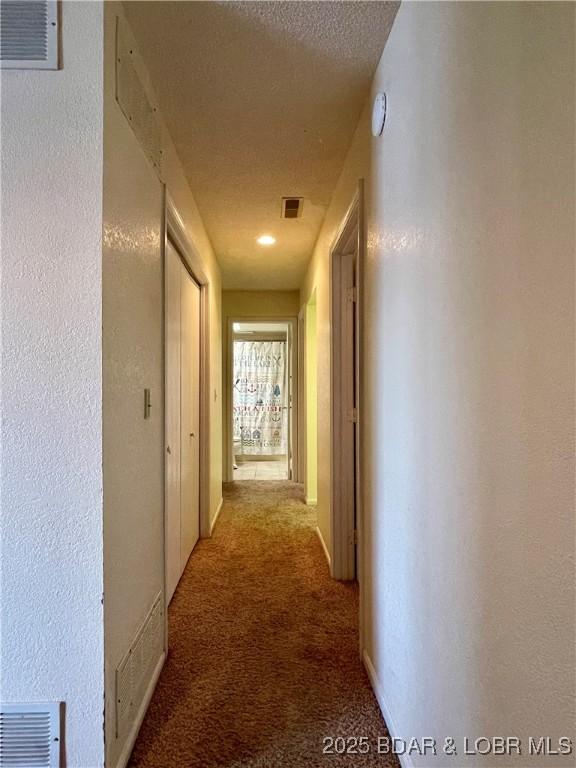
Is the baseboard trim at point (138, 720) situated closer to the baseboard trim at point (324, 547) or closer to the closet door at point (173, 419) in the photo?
the closet door at point (173, 419)

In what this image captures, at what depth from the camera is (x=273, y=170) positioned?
2375 mm

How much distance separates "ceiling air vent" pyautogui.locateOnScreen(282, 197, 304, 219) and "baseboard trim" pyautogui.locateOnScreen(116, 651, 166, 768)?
2.64 m

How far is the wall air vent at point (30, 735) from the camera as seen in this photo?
3.89 feet

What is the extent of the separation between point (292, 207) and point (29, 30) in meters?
1.86

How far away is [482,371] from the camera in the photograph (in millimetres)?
857

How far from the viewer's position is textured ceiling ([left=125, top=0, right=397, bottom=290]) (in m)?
1.38

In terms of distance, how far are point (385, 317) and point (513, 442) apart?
818 millimetres

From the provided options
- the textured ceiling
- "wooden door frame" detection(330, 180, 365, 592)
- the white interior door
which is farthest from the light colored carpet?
the textured ceiling

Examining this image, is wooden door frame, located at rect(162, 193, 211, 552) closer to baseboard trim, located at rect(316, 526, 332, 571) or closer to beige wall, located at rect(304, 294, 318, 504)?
baseboard trim, located at rect(316, 526, 332, 571)

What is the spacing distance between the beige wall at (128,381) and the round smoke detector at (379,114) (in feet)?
2.89

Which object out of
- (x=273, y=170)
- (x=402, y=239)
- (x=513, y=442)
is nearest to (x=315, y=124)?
(x=273, y=170)

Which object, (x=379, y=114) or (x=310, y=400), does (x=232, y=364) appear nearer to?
(x=310, y=400)

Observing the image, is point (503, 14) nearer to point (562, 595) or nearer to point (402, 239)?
point (402, 239)

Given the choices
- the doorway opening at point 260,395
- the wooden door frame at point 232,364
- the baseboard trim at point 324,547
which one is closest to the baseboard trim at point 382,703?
the baseboard trim at point 324,547
